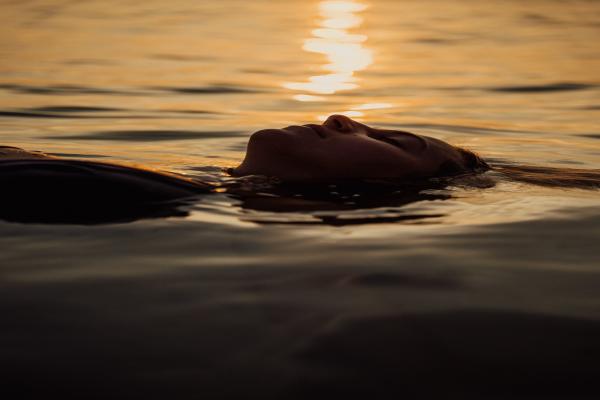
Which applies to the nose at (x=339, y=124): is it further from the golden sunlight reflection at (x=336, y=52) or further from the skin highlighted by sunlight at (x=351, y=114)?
the golden sunlight reflection at (x=336, y=52)

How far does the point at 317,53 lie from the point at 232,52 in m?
1.42

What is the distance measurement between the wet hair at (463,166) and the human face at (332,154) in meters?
0.14

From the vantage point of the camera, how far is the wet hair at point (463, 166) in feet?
16.1

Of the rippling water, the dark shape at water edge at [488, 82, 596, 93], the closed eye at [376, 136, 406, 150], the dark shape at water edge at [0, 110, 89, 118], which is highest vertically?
the dark shape at water edge at [488, 82, 596, 93]

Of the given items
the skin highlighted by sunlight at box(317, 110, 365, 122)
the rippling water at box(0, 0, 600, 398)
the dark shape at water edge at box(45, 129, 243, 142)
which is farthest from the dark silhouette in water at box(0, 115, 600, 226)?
the skin highlighted by sunlight at box(317, 110, 365, 122)

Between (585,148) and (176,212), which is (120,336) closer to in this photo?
(176,212)

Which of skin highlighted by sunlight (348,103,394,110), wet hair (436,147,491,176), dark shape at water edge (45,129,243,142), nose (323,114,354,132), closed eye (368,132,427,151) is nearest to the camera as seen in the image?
nose (323,114,354,132)

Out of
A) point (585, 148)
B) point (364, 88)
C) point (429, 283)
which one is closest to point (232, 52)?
point (364, 88)

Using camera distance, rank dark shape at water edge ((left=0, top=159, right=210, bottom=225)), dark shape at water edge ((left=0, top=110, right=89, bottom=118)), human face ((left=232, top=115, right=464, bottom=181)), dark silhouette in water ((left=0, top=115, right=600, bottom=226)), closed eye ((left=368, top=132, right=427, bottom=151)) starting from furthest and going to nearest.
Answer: dark shape at water edge ((left=0, top=110, right=89, bottom=118)) → closed eye ((left=368, top=132, right=427, bottom=151)) → human face ((left=232, top=115, right=464, bottom=181)) → dark silhouette in water ((left=0, top=115, right=600, bottom=226)) → dark shape at water edge ((left=0, top=159, right=210, bottom=225))

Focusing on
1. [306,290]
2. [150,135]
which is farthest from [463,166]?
[150,135]

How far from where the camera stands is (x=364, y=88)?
1080 cm

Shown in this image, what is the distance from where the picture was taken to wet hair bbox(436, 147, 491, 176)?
491 centimetres

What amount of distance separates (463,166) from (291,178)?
46.0 inches

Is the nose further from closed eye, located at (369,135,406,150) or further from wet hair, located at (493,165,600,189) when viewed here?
wet hair, located at (493,165,600,189)
